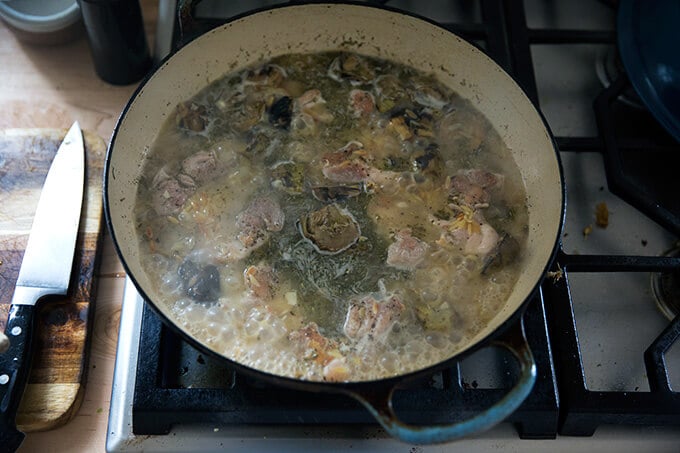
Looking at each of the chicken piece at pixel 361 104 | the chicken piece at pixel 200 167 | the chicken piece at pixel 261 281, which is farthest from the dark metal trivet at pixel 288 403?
the chicken piece at pixel 361 104

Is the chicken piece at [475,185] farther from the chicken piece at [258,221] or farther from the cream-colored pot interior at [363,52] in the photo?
the chicken piece at [258,221]

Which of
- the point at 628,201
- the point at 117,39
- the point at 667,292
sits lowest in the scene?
the point at 667,292

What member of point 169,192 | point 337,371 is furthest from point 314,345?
point 169,192

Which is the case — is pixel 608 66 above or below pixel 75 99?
below

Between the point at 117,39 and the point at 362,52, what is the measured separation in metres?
0.40

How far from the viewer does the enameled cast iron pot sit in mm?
1024

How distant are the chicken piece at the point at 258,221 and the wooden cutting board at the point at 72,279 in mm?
247

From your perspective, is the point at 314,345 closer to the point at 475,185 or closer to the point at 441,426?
the point at 441,426

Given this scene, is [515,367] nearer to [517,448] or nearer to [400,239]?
[517,448]

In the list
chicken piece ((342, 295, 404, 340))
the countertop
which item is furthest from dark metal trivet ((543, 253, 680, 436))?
the countertop

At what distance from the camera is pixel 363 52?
48.8 inches

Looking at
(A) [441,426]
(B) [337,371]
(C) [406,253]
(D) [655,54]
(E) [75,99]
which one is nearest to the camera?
(A) [441,426]

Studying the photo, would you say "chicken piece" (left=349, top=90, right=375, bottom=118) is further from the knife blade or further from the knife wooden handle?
the knife wooden handle

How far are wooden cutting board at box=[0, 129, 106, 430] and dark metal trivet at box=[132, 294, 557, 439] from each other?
12 centimetres
